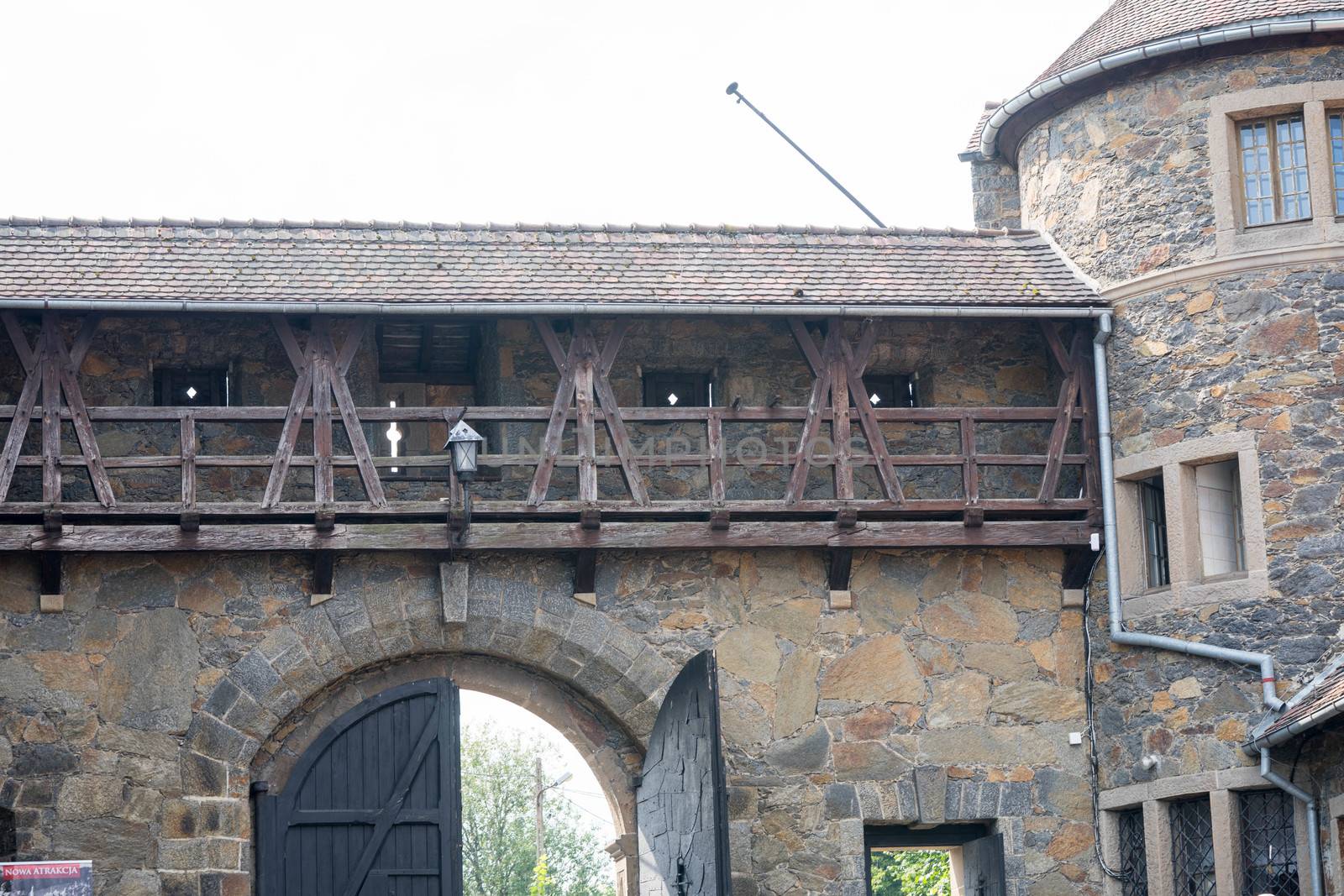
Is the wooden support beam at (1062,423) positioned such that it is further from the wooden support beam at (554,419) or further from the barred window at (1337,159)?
the wooden support beam at (554,419)

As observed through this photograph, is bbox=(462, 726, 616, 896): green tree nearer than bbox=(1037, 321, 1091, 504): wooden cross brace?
No

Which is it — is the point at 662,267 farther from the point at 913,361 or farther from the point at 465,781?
the point at 465,781

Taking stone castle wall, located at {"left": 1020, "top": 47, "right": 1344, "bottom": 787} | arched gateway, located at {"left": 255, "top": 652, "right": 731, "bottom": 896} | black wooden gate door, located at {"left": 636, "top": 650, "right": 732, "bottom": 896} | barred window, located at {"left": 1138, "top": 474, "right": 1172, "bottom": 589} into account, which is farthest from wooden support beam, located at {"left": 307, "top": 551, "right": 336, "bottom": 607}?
barred window, located at {"left": 1138, "top": 474, "right": 1172, "bottom": 589}

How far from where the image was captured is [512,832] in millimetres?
43312

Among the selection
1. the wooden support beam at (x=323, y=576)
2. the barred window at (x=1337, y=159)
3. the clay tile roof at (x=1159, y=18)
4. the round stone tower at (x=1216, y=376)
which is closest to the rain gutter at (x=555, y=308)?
the round stone tower at (x=1216, y=376)

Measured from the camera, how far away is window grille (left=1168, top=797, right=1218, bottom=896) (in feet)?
48.0

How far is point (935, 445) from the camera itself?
16250 mm

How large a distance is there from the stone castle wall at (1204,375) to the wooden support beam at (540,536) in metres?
0.95

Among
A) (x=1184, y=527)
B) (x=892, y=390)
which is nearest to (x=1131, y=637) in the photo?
(x=1184, y=527)

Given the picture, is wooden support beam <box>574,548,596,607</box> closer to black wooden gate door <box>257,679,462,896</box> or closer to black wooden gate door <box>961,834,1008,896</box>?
black wooden gate door <box>257,679,462,896</box>

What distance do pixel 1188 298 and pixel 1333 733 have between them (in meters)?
3.35

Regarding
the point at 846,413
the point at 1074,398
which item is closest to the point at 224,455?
the point at 846,413

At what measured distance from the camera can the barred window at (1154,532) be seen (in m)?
15.6

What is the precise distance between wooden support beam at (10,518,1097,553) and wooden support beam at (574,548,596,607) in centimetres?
29
